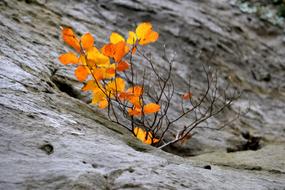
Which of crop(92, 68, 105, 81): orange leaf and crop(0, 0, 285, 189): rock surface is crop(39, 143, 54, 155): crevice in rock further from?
crop(92, 68, 105, 81): orange leaf

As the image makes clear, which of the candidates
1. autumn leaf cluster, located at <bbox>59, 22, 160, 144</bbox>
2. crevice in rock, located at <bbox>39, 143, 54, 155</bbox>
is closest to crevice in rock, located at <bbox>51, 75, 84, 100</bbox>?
autumn leaf cluster, located at <bbox>59, 22, 160, 144</bbox>

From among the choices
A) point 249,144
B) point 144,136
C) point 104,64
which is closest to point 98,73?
point 104,64

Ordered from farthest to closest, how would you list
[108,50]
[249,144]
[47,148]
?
[249,144], [108,50], [47,148]

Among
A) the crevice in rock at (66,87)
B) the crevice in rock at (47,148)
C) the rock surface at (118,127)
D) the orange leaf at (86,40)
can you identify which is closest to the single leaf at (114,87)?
the rock surface at (118,127)

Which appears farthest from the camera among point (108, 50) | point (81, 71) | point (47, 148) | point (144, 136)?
point (144, 136)

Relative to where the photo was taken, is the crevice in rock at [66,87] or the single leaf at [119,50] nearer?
the single leaf at [119,50]

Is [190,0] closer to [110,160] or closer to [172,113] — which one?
[172,113]

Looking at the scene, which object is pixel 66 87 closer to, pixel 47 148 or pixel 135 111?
pixel 135 111

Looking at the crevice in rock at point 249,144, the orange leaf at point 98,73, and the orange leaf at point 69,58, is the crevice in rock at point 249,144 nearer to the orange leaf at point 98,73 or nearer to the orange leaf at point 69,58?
the orange leaf at point 98,73

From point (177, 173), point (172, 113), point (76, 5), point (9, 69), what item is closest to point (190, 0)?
point (76, 5)
